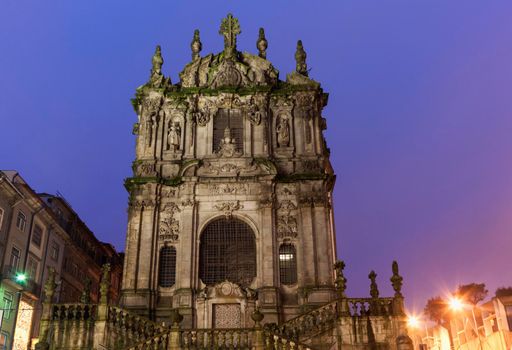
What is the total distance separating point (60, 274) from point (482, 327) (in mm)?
32299

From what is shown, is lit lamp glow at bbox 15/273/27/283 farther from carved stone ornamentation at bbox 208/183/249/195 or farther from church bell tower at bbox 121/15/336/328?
carved stone ornamentation at bbox 208/183/249/195

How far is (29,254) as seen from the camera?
39500 millimetres

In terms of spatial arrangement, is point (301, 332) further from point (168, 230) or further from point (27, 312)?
point (27, 312)

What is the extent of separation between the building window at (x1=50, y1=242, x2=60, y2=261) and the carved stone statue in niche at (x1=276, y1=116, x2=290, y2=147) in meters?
22.7

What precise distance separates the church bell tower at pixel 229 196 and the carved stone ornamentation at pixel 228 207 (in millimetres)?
55

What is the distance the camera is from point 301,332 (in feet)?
75.0

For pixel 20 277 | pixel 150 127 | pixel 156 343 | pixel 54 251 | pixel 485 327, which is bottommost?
pixel 156 343

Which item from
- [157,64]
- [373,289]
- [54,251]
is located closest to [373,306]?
[373,289]

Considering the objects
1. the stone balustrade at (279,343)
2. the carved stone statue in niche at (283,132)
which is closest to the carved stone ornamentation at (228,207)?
the carved stone statue in niche at (283,132)

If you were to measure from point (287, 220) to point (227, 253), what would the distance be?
3602 mm

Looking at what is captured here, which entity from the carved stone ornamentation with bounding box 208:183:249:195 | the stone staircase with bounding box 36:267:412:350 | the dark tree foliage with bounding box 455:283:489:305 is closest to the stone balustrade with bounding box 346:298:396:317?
the stone staircase with bounding box 36:267:412:350

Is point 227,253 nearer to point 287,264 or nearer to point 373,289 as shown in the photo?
point 287,264

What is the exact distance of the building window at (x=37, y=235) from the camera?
134 ft

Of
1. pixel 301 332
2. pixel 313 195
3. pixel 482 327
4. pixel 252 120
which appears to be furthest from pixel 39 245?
pixel 482 327
